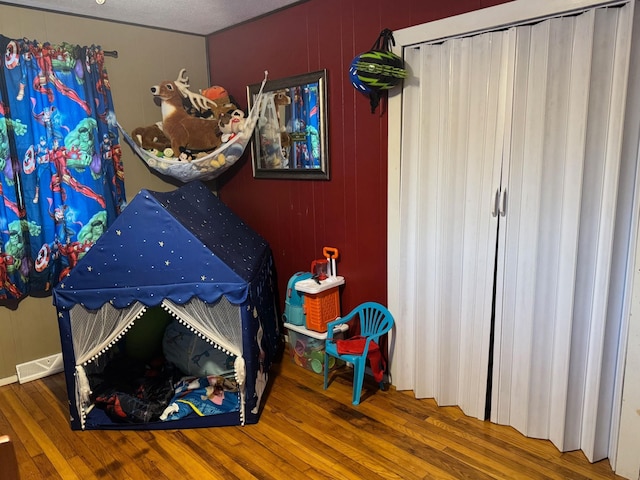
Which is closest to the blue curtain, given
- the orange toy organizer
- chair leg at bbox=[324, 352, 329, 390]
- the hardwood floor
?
→ the hardwood floor

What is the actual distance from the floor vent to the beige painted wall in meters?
0.03

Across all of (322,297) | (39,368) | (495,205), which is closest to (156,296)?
(322,297)

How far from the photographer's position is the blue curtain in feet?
9.48

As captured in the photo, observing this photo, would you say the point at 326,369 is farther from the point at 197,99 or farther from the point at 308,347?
the point at 197,99

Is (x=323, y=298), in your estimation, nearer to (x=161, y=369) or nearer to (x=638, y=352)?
(x=161, y=369)

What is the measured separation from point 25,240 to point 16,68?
1.02 m

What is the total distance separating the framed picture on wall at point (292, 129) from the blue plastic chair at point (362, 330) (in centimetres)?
87

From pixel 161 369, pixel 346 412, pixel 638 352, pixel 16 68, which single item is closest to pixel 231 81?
pixel 16 68

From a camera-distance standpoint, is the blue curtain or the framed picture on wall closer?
the blue curtain

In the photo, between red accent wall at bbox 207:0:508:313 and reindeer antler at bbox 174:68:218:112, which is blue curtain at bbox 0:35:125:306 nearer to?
reindeer antler at bbox 174:68:218:112

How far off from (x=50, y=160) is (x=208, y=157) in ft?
3.17

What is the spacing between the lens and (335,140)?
299 centimetres

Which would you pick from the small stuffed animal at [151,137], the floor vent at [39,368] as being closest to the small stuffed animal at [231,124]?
the small stuffed animal at [151,137]

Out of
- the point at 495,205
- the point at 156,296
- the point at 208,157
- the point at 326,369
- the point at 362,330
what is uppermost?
the point at 208,157
